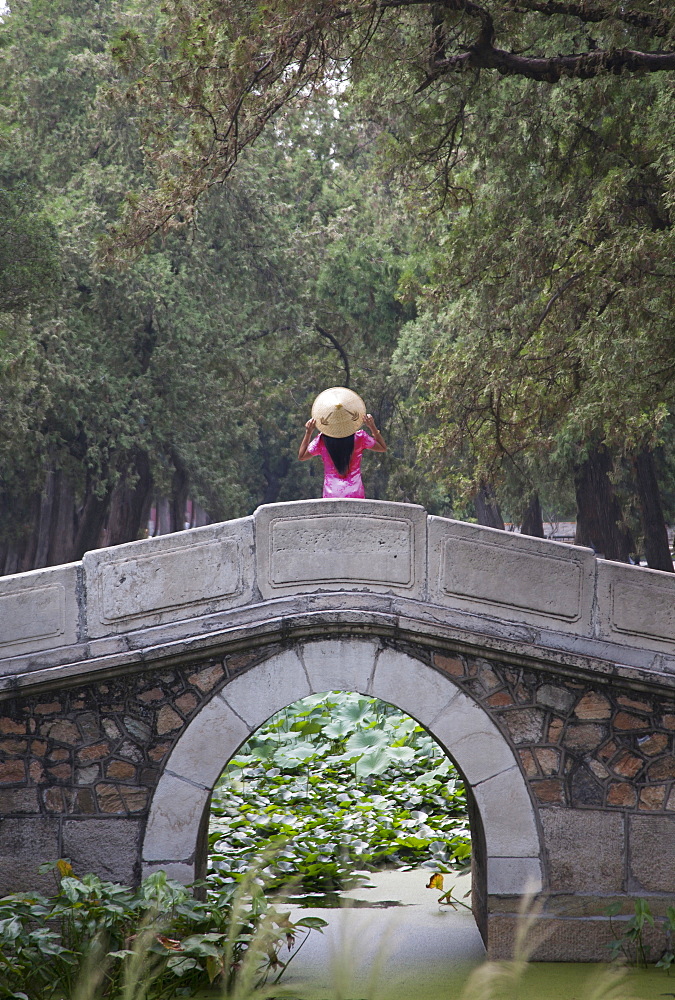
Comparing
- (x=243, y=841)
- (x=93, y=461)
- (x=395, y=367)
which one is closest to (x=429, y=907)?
(x=243, y=841)

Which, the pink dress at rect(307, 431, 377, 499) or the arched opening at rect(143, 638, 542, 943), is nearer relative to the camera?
the arched opening at rect(143, 638, 542, 943)

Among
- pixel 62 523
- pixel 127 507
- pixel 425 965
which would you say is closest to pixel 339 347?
pixel 127 507

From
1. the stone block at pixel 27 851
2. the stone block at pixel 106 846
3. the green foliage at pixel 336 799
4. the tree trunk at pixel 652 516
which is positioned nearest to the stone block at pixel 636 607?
the green foliage at pixel 336 799

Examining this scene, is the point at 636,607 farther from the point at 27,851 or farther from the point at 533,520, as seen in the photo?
the point at 533,520

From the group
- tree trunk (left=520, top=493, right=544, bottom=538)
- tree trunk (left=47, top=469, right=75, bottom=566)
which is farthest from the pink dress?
tree trunk (left=520, top=493, right=544, bottom=538)

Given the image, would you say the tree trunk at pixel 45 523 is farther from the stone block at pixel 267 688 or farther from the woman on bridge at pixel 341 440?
the stone block at pixel 267 688

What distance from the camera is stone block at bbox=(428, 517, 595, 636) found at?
6.05 metres

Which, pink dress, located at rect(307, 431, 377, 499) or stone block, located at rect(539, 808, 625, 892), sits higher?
pink dress, located at rect(307, 431, 377, 499)

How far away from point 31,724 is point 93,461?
13.0 metres

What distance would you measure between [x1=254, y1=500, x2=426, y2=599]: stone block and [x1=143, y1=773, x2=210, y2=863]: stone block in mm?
1155

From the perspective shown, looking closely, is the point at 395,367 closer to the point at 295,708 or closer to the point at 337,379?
the point at 337,379

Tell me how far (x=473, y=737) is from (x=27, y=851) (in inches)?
98.9

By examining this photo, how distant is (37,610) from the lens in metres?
5.98

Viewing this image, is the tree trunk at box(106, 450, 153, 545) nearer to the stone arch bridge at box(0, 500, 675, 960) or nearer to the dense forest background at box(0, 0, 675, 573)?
the dense forest background at box(0, 0, 675, 573)
